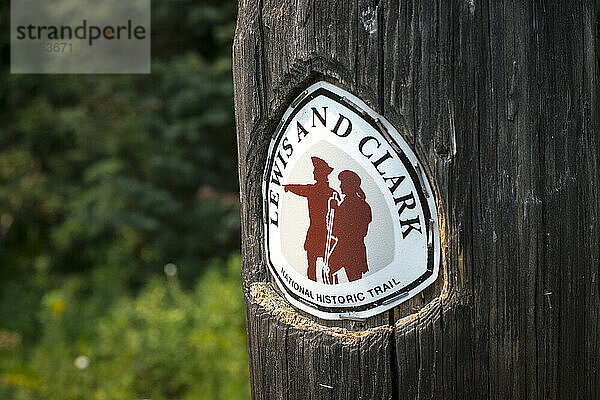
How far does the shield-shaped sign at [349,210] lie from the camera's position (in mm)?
1290

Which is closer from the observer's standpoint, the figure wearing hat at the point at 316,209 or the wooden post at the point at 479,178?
the wooden post at the point at 479,178

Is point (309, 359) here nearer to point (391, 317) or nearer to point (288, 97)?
point (391, 317)

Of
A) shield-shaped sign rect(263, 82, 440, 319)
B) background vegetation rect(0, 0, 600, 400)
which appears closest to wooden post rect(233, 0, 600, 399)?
shield-shaped sign rect(263, 82, 440, 319)

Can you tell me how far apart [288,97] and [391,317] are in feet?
1.70

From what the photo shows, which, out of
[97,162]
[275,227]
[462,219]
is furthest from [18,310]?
[462,219]

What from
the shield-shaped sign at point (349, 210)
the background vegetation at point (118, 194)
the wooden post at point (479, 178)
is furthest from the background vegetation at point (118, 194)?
the wooden post at point (479, 178)

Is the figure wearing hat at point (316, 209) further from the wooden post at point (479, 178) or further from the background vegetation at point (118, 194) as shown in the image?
the background vegetation at point (118, 194)

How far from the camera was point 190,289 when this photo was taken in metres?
4.80

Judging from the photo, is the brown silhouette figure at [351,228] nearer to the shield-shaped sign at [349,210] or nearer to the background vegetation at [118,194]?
the shield-shaped sign at [349,210]

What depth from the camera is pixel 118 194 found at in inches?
182

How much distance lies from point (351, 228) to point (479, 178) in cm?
28

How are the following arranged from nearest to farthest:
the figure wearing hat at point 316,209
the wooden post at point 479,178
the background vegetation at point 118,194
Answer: the wooden post at point 479,178 < the figure wearing hat at point 316,209 < the background vegetation at point 118,194

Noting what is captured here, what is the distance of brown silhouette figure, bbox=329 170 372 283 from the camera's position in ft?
4.34

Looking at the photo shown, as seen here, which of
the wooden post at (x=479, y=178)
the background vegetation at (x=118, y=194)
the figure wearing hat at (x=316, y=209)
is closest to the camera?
the wooden post at (x=479, y=178)
